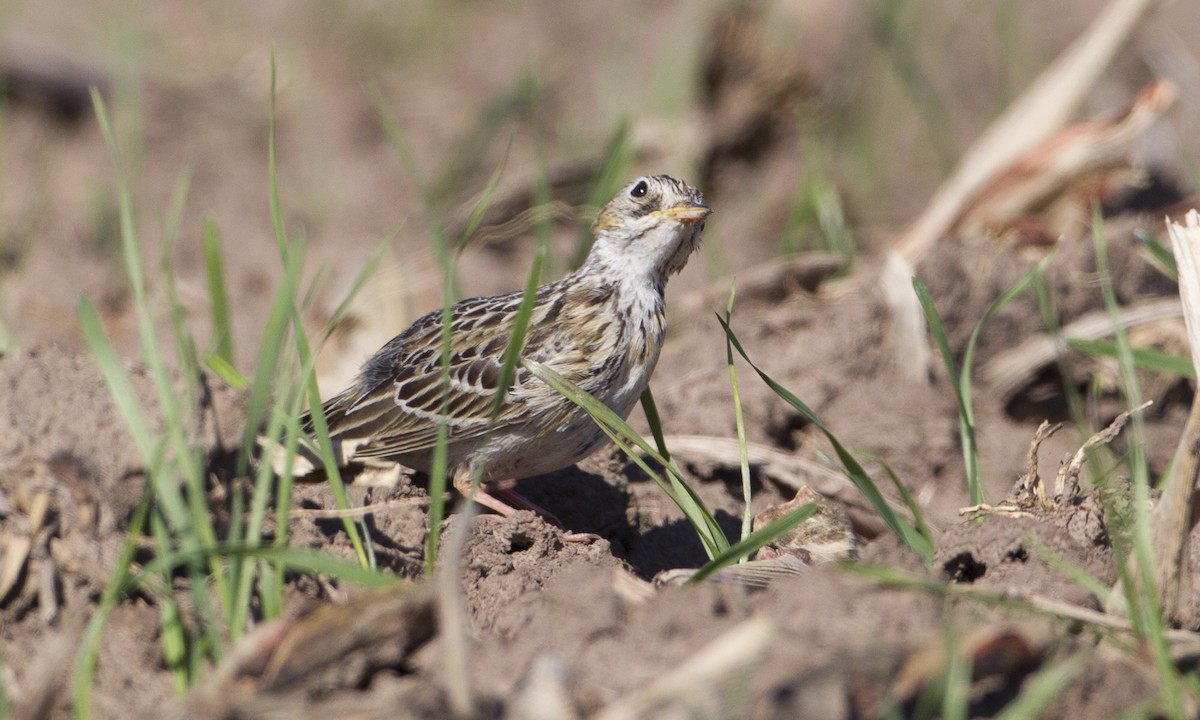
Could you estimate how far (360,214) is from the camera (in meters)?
9.30

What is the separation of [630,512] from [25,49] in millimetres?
6892

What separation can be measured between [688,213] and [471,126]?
207 inches

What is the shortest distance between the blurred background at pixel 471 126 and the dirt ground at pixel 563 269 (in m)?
0.04

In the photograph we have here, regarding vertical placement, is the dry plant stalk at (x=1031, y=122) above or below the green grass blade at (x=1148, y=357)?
above

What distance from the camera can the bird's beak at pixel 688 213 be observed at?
5.08 metres

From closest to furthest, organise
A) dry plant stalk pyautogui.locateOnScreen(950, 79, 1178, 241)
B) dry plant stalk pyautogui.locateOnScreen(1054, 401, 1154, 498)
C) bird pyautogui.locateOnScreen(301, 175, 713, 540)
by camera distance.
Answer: dry plant stalk pyautogui.locateOnScreen(1054, 401, 1154, 498)
bird pyautogui.locateOnScreen(301, 175, 713, 540)
dry plant stalk pyautogui.locateOnScreen(950, 79, 1178, 241)

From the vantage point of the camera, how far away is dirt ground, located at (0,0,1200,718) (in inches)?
121

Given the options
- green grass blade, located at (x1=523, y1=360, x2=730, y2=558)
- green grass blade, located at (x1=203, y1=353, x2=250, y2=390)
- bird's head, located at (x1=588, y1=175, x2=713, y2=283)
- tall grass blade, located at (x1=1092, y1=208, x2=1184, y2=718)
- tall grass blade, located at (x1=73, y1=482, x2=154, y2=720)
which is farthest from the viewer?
bird's head, located at (x1=588, y1=175, x2=713, y2=283)

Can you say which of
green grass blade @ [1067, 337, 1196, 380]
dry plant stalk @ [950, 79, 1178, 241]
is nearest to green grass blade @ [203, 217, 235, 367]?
green grass blade @ [1067, 337, 1196, 380]

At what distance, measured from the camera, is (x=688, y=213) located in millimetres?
5094

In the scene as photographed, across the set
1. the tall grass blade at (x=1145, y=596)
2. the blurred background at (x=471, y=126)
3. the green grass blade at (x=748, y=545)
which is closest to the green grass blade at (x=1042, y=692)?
the tall grass blade at (x=1145, y=596)

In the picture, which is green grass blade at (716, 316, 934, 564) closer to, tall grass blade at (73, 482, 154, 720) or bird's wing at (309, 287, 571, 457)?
bird's wing at (309, 287, 571, 457)

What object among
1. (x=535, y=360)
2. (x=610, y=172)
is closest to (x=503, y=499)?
(x=535, y=360)

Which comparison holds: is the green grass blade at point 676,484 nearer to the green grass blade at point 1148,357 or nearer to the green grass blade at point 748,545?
the green grass blade at point 748,545
